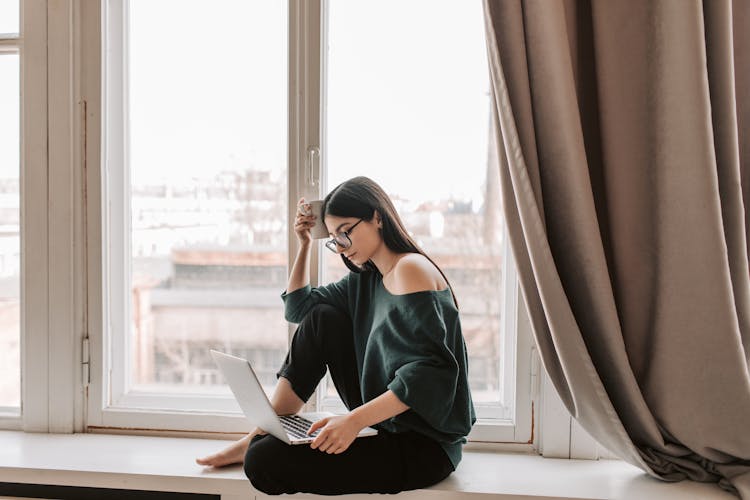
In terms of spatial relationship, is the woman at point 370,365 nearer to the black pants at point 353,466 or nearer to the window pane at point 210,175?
the black pants at point 353,466

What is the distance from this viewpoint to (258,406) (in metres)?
1.24

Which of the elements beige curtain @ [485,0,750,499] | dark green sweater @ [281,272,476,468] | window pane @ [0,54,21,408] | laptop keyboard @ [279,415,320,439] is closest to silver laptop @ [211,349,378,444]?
laptop keyboard @ [279,415,320,439]

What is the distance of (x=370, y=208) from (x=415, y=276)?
0.18 metres

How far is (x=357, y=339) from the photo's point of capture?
1.42 m

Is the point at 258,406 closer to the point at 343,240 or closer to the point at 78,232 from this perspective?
the point at 343,240

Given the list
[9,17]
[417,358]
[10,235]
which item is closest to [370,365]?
[417,358]

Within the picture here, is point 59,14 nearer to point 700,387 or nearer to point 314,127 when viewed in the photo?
point 314,127

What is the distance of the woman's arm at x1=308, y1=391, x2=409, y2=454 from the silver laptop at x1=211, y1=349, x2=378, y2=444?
1.6 inches

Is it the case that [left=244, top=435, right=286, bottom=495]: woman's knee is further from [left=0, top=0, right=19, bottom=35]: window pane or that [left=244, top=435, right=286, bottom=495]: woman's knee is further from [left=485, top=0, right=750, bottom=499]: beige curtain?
[left=0, top=0, right=19, bottom=35]: window pane

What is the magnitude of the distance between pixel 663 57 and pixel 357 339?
832mm

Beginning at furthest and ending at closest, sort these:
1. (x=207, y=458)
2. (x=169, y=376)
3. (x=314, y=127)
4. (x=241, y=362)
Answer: (x=169, y=376) < (x=314, y=127) < (x=207, y=458) < (x=241, y=362)

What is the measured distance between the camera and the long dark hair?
1.33 metres

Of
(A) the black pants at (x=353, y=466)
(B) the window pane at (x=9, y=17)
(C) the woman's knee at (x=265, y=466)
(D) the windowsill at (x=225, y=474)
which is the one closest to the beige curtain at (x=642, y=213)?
(D) the windowsill at (x=225, y=474)

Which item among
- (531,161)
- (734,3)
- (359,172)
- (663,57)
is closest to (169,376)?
(359,172)
